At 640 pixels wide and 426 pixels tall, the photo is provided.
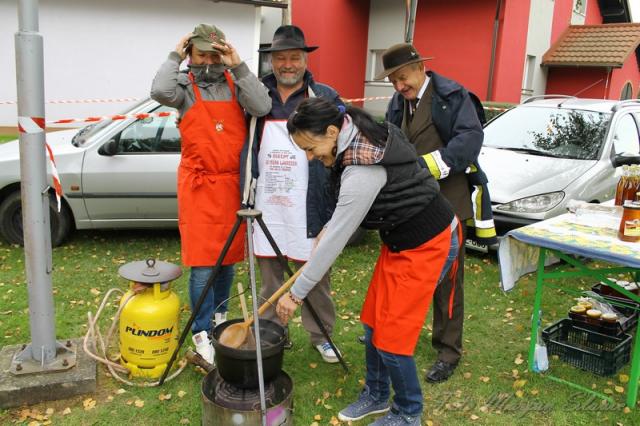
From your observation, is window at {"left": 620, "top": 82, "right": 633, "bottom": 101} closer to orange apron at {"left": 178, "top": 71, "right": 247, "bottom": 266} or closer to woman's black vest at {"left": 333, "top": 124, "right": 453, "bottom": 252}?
orange apron at {"left": 178, "top": 71, "right": 247, "bottom": 266}

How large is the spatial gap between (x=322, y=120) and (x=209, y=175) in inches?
47.0

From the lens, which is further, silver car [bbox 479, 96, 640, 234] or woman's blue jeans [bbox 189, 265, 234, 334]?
silver car [bbox 479, 96, 640, 234]

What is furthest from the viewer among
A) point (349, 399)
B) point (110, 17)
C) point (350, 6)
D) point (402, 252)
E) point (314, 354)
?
point (350, 6)

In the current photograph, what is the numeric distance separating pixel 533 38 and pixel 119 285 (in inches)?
605

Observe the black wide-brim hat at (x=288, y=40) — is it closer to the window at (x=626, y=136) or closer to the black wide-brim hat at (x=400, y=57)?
the black wide-brim hat at (x=400, y=57)

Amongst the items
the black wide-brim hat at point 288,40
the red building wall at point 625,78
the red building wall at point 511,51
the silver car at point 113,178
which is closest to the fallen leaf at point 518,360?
the black wide-brim hat at point 288,40

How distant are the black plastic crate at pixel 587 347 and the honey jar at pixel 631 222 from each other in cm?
83

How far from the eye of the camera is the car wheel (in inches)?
225

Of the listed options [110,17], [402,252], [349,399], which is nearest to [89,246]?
[349,399]

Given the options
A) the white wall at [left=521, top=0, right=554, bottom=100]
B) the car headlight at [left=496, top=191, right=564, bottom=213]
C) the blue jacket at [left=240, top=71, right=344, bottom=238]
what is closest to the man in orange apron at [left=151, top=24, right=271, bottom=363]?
the blue jacket at [left=240, top=71, right=344, bottom=238]

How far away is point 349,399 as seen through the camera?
Result: 3383 millimetres

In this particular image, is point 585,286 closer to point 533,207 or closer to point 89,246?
point 533,207

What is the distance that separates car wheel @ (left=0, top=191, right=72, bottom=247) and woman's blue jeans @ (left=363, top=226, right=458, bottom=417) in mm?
3996

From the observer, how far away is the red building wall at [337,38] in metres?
16.4
